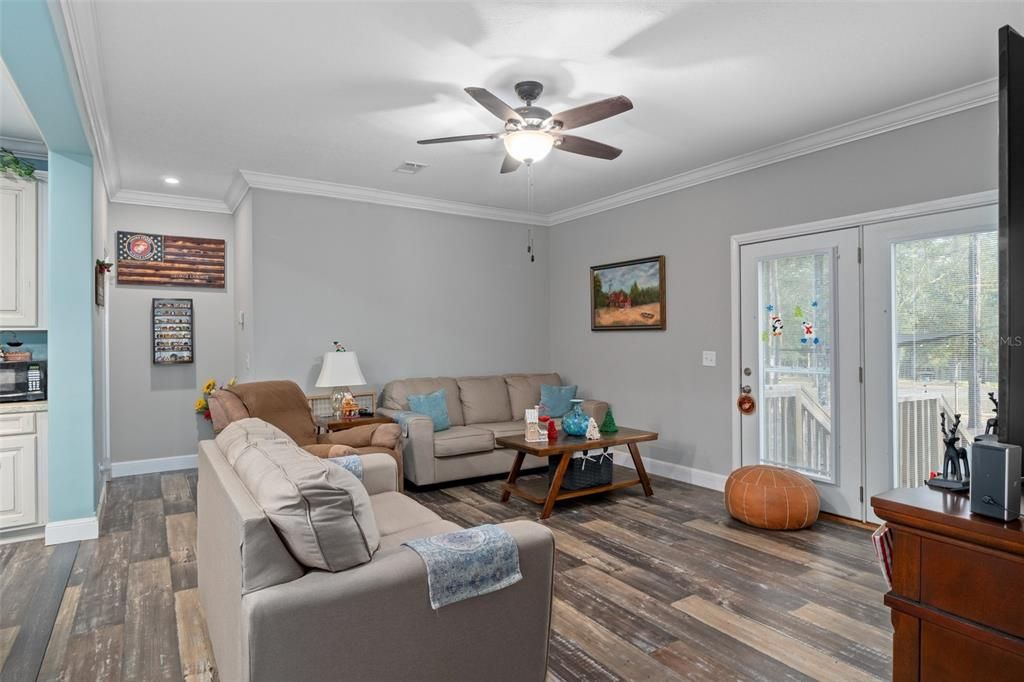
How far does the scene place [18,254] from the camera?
3797 millimetres

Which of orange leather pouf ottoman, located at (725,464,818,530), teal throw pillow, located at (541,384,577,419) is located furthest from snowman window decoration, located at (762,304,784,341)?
teal throw pillow, located at (541,384,577,419)

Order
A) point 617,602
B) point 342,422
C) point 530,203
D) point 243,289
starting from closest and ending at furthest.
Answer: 1. point 617,602
2. point 342,422
3. point 243,289
4. point 530,203

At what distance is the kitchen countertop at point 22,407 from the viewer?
12.0ft

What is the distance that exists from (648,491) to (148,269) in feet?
16.0

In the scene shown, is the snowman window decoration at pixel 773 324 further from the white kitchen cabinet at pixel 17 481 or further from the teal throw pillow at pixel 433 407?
the white kitchen cabinet at pixel 17 481

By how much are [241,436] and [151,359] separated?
3.76m

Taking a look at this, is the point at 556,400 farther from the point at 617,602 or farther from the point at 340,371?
the point at 617,602

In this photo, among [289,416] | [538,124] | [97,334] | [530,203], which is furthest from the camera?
[530,203]

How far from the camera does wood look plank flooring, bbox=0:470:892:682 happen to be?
2.28m

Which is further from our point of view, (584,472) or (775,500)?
(584,472)

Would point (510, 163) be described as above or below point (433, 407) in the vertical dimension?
above

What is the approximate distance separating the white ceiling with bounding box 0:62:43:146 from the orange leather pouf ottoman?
15.4 feet

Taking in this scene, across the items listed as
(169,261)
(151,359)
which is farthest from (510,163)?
(151,359)

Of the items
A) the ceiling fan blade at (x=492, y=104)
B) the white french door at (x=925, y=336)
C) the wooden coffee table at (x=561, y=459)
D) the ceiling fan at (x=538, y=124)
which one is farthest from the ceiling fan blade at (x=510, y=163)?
the white french door at (x=925, y=336)
